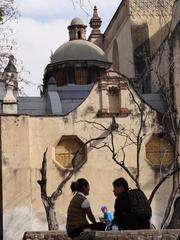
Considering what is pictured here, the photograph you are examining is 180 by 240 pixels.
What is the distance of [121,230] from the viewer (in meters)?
8.48

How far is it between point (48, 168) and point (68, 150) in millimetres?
1129

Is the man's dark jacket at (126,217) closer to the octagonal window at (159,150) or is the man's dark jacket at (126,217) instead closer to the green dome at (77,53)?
the octagonal window at (159,150)

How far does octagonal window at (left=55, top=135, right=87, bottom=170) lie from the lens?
24.7 meters

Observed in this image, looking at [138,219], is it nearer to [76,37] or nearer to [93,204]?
[93,204]

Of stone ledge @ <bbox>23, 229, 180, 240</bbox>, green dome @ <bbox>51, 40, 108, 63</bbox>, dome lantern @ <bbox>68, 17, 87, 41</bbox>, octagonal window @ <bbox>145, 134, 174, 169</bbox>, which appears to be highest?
dome lantern @ <bbox>68, 17, 87, 41</bbox>

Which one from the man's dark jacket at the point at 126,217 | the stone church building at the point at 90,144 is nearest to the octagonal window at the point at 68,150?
the stone church building at the point at 90,144

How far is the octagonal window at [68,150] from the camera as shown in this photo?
81.0 ft

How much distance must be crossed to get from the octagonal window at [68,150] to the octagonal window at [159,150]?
2339 mm

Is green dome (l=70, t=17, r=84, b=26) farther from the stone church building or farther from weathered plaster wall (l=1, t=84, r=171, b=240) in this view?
weathered plaster wall (l=1, t=84, r=171, b=240)

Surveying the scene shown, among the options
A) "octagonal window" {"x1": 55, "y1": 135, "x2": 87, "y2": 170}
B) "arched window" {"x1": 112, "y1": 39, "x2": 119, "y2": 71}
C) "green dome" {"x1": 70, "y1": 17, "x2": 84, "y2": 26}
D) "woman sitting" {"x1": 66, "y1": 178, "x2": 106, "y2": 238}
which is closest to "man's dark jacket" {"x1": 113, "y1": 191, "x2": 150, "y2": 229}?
"woman sitting" {"x1": 66, "y1": 178, "x2": 106, "y2": 238}

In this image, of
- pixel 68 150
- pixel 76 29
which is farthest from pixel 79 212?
pixel 76 29

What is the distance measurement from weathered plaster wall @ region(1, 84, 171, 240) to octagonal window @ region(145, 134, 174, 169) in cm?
37

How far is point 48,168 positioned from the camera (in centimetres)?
2416

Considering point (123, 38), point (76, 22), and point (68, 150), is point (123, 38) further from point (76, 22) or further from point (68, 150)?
point (68, 150)
